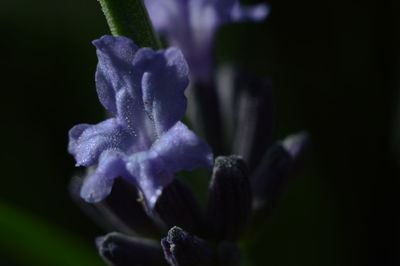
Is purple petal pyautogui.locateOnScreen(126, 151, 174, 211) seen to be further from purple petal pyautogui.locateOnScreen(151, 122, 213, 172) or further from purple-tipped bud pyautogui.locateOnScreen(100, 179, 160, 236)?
purple-tipped bud pyautogui.locateOnScreen(100, 179, 160, 236)

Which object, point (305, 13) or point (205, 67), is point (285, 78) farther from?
point (205, 67)

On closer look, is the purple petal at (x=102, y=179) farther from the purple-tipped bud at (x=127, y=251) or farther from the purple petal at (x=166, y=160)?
the purple-tipped bud at (x=127, y=251)

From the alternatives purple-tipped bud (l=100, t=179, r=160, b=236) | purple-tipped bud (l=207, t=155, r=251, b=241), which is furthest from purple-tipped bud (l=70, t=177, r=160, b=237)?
purple-tipped bud (l=207, t=155, r=251, b=241)

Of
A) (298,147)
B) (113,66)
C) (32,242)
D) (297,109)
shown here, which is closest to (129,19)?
(113,66)

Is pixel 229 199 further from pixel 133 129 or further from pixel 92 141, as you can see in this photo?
pixel 92 141

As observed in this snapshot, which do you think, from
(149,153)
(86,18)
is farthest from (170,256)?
(86,18)
